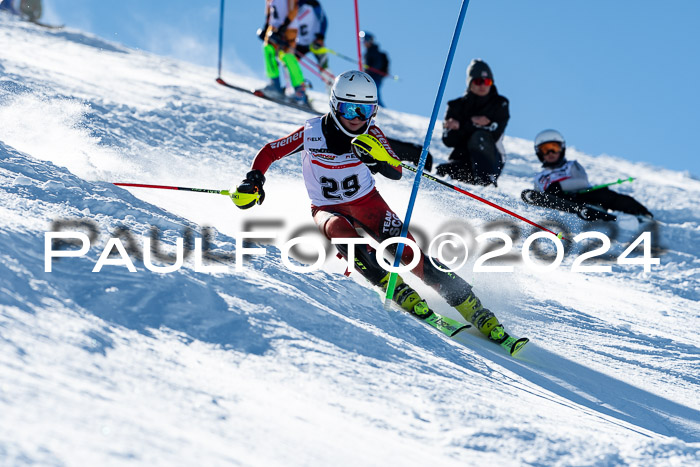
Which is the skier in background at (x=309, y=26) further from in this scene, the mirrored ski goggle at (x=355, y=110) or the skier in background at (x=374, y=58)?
the mirrored ski goggle at (x=355, y=110)

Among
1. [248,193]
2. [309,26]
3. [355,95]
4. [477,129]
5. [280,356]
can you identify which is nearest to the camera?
[280,356]

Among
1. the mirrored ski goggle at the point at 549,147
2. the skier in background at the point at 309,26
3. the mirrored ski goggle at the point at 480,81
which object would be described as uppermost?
the skier in background at the point at 309,26

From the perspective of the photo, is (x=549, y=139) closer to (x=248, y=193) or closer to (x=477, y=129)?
(x=477, y=129)

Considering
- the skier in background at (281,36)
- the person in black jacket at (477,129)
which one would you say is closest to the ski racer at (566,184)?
the person in black jacket at (477,129)

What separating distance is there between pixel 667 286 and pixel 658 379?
102 inches

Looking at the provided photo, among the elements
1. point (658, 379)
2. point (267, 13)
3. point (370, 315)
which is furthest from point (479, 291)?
point (267, 13)

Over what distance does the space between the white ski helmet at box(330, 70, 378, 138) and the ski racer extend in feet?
12.8

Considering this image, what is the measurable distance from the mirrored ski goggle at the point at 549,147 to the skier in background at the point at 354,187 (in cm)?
378

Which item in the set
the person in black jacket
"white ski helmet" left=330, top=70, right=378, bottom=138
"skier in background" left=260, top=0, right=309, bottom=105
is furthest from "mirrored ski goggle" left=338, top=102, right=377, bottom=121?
"skier in background" left=260, top=0, right=309, bottom=105

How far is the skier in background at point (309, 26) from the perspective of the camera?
10.8m

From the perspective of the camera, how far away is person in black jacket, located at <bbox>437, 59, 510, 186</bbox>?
7860 millimetres

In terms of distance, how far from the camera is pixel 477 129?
7887 mm

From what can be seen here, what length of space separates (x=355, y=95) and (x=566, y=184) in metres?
4.08

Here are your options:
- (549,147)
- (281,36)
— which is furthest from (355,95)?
(281,36)
